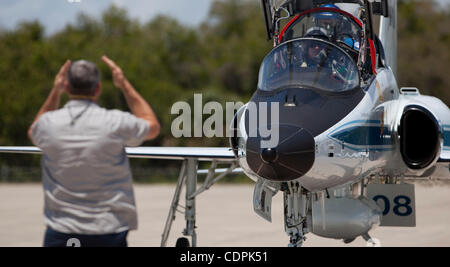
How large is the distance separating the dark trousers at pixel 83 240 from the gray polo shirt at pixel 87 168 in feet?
0.12

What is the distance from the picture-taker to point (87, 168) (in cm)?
344

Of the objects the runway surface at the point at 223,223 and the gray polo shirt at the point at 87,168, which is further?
the runway surface at the point at 223,223

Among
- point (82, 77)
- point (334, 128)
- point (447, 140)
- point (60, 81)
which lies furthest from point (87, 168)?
point (447, 140)

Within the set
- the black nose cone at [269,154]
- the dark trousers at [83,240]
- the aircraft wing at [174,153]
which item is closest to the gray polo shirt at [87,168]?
the dark trousers at [83,240]

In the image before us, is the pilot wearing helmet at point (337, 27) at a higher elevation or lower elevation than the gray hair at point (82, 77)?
higher

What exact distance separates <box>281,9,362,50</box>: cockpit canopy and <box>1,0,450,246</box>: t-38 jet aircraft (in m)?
0.01

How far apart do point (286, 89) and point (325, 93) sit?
37cm

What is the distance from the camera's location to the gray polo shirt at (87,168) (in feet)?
11.3

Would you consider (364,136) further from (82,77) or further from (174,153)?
(82,77)

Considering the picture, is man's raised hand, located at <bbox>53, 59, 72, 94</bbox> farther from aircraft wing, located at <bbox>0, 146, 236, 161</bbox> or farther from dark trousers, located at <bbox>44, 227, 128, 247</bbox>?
aircraft wing, located at <bbox>0, 146, 236, 161</bbox>

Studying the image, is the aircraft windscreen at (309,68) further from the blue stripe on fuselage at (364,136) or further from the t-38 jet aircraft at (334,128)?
the blue stripe on fuselage at (364,136)

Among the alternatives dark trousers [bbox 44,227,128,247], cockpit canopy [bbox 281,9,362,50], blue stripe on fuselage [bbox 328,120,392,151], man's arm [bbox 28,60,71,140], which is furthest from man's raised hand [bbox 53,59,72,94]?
cockpit canopy [bbox 281,9,362,50]

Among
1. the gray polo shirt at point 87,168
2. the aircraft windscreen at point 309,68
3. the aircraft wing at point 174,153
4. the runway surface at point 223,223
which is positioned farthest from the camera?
the runway surface at point 223,223

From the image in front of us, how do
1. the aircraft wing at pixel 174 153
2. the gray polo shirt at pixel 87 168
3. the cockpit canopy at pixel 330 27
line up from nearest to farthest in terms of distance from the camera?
the gray polo shirt at pixel 87 168, the cockpit canopy at pixel 330 27, the aircraft wing at pixel 174 153
